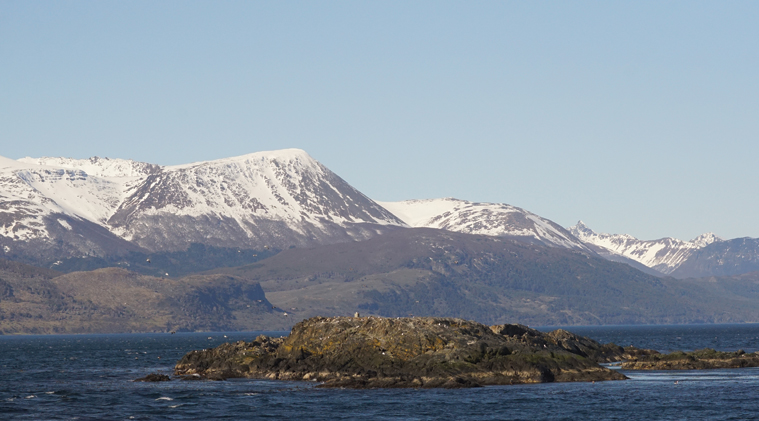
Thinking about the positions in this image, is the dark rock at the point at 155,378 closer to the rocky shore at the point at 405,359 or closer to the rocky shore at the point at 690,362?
the rocky shore at the point at 405,359

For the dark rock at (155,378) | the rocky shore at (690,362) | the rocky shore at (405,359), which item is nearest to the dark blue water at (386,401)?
the dark rock at (155,378)

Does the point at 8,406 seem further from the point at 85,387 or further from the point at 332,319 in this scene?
the point at 332,319

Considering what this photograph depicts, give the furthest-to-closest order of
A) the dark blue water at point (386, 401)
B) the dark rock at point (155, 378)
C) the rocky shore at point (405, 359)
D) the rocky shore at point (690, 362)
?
1. the rocky shore at point (690, 362)
2. the dark rock at point (155, 378)
3. the rocky shore at point (405, 359)
4. the dark blue water at point (386, 401)

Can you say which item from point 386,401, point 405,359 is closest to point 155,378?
point 405,359

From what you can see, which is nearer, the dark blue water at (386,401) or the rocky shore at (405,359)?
the dark blue water at (386,401)

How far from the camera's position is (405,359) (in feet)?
377

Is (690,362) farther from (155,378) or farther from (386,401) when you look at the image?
(155,378)

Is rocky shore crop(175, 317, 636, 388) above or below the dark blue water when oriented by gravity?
above

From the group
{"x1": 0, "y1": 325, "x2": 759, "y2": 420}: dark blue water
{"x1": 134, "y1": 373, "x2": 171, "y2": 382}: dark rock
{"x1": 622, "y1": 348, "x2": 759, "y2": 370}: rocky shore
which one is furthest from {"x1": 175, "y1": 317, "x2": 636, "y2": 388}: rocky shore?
{"x1": 622, "y1": 348, "x2": 759, "y2": 370}: rocky shore

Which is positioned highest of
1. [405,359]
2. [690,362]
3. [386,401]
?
[405,359]

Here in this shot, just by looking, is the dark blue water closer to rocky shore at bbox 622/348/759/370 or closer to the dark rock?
the dark rock

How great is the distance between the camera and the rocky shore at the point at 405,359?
11138cm

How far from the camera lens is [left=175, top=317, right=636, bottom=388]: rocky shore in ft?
365

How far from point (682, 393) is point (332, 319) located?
4689cm
